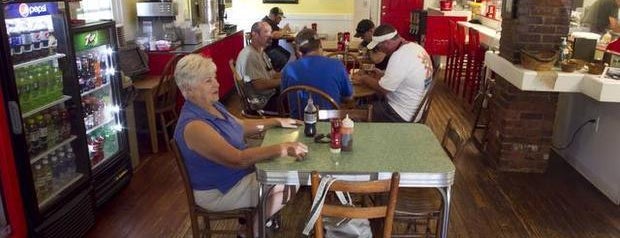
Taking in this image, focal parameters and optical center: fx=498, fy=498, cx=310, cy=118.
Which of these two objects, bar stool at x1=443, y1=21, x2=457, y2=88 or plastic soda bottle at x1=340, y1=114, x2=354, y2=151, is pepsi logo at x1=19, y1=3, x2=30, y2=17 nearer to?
plastic soda bottle at x1=340, y1=114, x2=354, y2=151

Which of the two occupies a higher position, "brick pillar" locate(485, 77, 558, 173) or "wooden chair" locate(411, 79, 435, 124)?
"wooden chair" locate(411, 79, 435, 124)

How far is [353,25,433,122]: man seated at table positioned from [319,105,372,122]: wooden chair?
618 millimetres

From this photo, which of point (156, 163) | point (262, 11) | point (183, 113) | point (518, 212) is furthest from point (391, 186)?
point (262, 11)

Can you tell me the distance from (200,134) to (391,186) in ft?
2.92

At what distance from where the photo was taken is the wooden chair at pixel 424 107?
351 cm

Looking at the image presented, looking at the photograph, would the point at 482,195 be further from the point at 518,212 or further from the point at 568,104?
the point at 568,104

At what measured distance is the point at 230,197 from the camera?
7.90ft

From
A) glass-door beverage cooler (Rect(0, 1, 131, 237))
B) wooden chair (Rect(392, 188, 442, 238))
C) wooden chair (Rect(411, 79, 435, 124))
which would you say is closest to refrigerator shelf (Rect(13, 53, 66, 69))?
glass-door beverage cooler (Rect(0, 1, 131, 237))

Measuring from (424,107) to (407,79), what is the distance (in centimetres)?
25

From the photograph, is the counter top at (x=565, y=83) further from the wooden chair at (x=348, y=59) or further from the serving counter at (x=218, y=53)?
the serving counter at (x=218, y=53)

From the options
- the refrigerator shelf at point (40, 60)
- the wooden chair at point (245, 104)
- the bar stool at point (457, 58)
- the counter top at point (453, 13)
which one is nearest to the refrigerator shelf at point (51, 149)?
the refrigerator shelf at point (40, 60)

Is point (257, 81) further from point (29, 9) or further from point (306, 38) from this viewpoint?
point (29, 9)

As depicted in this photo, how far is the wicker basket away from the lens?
363 cm

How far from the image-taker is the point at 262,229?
2.29 meters
